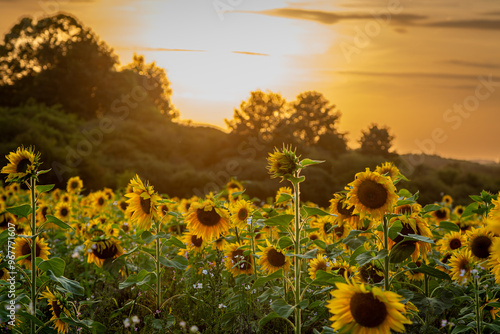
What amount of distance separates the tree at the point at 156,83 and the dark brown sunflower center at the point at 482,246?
43.4 meters

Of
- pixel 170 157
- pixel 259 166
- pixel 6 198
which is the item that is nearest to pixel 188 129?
pixel 170 157

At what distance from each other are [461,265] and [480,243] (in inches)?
13.9

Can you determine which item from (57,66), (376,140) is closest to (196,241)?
(376,140)

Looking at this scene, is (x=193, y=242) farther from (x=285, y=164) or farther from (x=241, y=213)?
(x=285, y=164)

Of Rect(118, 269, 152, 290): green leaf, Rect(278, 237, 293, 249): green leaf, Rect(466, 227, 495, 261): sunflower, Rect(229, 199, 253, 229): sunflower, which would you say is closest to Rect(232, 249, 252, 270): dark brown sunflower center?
Rect(229, 199, 253, 229): sunflower

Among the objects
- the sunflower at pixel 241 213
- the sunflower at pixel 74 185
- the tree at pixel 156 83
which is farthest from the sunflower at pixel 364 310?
the tree at pixel 156 83

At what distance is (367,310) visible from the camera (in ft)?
7.80

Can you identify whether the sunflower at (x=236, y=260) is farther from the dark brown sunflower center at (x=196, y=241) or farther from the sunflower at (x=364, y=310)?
the sunflower at (x=364, y=310)

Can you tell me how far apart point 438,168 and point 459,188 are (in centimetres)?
233

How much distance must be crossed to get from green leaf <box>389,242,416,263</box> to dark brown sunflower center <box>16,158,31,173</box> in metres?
2.54

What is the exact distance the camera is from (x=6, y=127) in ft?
66.6

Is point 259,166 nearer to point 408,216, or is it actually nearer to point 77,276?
point 77,276

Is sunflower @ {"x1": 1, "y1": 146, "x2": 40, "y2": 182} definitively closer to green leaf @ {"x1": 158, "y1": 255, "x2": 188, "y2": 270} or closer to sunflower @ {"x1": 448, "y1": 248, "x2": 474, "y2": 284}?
green leaf @ {"x1": 158, "y1": 255, "x2": 188, "y2": 270}

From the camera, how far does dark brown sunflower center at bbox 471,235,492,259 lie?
3.77 meters
